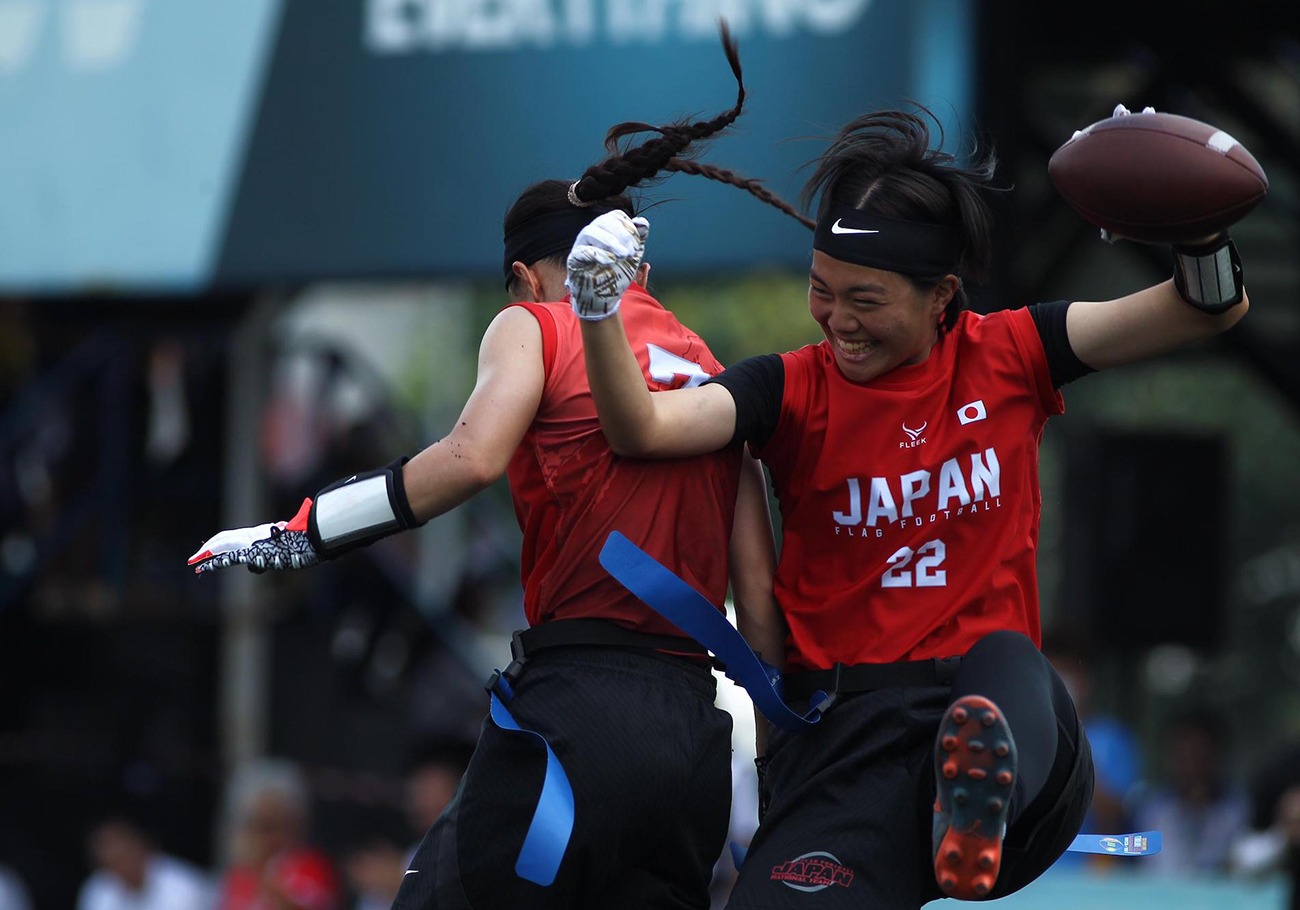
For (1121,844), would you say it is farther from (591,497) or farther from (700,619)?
(591,497)

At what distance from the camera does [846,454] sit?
3283mm

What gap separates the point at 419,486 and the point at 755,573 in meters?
0.72

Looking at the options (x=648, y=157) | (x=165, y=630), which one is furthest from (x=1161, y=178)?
(x=165, y=630)

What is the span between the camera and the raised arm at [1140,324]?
315 cm

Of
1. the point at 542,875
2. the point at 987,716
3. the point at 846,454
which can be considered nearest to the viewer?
the point at 987,716

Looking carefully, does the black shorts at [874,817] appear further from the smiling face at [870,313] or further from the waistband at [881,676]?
the smiling face at [870,313]

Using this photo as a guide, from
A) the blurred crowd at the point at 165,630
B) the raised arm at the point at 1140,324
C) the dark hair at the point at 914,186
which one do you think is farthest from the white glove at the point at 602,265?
the blurred crowd at the point at 165,630

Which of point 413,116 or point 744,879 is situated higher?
point 413,116

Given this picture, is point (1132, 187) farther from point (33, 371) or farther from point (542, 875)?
point (33, 371)

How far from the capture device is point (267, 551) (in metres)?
3.12

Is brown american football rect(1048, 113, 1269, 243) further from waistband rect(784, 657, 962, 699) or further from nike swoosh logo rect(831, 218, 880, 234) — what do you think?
waistband rect(784, 657, 962, 699)

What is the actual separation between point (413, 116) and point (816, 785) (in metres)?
4.75

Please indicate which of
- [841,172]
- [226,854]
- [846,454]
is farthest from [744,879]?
[226,854]

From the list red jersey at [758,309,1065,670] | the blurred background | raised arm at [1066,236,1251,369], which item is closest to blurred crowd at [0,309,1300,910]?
the blurred background
